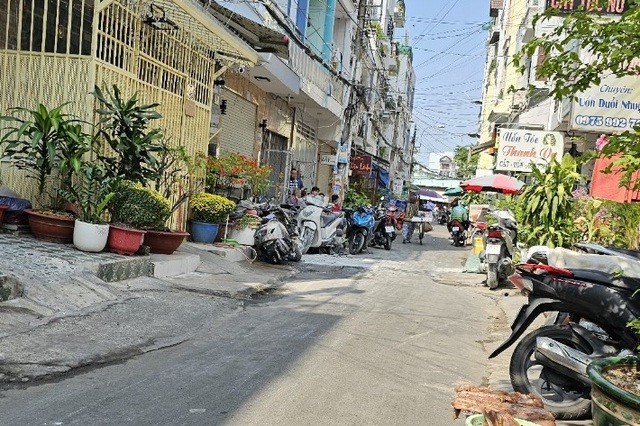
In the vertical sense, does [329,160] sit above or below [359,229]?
above

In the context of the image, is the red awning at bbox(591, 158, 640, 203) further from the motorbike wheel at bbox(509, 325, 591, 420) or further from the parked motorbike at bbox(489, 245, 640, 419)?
the motorbike wheel at bbox(509, 325, 591, 420)

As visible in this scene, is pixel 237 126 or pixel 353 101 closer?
pixel 237 126

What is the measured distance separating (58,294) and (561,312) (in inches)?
171

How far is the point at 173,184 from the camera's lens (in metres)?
10.4

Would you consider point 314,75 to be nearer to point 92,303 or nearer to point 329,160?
point 329,160

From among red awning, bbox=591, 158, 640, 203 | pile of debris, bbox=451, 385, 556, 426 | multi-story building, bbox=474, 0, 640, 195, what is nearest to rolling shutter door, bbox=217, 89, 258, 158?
multi-story building, bbox=474, 0, 640, 195

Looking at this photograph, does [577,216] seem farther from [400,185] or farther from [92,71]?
[400,185]

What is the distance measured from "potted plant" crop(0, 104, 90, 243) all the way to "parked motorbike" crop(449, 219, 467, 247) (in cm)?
1646

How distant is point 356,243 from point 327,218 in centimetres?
140

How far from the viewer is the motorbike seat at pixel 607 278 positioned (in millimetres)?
4180

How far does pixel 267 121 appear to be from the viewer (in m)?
17.2

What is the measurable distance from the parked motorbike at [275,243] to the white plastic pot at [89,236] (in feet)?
13.6

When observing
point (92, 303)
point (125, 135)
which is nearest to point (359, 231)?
point (125, 135)

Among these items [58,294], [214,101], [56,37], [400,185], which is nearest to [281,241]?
[214,101]
